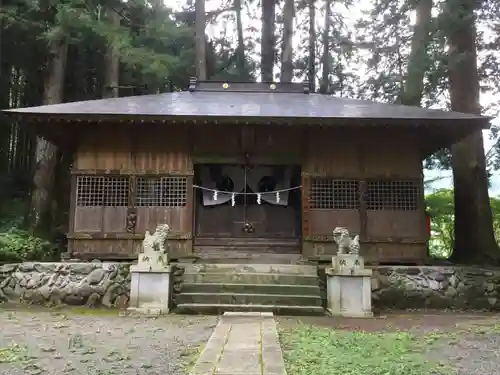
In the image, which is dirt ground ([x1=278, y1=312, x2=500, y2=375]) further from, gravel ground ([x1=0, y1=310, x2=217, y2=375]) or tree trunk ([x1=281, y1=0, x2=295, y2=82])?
tree trunk ([x1=281, y1=0, x2=295, y2=82])

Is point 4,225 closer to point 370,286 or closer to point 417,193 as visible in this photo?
point 370,286

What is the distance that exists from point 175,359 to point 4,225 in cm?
1040

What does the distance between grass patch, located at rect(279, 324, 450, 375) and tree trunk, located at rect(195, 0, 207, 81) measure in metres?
13.0

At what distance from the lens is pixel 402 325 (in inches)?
294

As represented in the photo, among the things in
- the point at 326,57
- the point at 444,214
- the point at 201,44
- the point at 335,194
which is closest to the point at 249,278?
the point at 335,194

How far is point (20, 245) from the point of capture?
10.8 m

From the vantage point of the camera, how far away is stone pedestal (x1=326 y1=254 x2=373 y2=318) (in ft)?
27.3

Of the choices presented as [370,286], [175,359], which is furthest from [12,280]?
[370,286]

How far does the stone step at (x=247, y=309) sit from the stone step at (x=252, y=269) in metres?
1.07

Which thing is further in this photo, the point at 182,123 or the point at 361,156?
the point at 361,156

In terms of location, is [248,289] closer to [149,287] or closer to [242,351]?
[149,287]

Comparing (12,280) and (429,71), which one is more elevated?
(429,71)

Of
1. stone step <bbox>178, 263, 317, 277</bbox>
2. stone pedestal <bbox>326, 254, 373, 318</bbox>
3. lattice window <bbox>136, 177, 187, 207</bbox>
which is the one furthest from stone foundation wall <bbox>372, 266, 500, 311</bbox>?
lattice window <bbox>136, 177, 187, 207</bbox>

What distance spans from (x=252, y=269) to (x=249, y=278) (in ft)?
0.99
